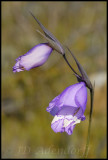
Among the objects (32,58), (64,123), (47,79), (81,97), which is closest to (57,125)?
(64,123)

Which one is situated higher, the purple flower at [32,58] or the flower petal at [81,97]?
the purple flower at [32,58]

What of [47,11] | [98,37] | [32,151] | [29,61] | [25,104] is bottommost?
[32,151]

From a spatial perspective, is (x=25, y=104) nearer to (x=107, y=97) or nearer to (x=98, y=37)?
(x=107, y=97)

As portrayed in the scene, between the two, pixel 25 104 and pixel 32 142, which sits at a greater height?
pixel 25 104

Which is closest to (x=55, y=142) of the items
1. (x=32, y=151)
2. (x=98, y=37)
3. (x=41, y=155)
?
(x=32, y=151)

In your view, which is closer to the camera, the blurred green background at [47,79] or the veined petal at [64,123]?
the veined petal at [64,123]

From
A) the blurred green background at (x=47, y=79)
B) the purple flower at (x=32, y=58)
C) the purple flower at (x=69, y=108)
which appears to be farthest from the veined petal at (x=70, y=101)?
the blurred green background at (x=47, y=79)

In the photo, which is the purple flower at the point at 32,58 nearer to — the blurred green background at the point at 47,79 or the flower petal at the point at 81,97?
the flower petal at the point at 81,97

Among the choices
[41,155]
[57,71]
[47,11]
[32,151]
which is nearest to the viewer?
[41,155]
